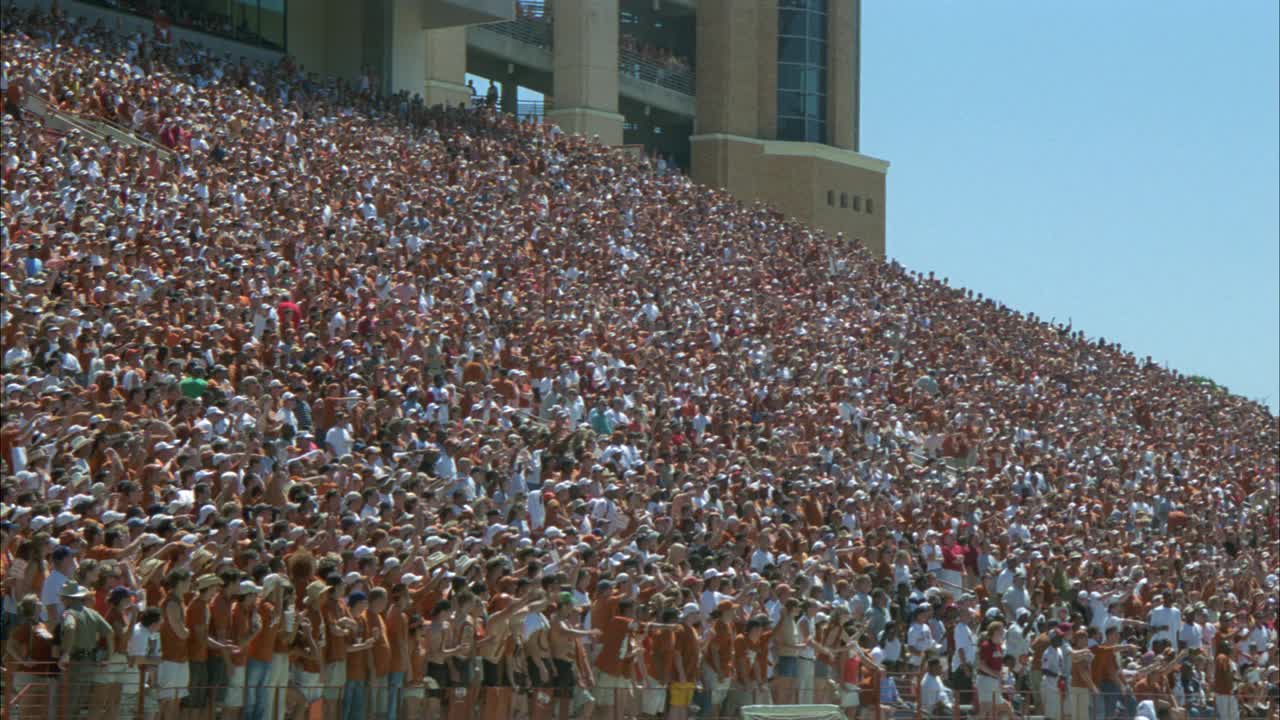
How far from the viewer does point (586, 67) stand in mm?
58062

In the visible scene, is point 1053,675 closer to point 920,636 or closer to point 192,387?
point 920,636

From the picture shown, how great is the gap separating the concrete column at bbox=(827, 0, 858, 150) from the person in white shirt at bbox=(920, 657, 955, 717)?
4689 cm

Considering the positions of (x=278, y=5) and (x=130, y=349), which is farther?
(x=278, y=5)

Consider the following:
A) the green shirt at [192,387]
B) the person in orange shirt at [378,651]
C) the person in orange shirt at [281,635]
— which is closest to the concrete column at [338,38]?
the green shirt at [192,387]

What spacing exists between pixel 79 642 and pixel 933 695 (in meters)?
8.76

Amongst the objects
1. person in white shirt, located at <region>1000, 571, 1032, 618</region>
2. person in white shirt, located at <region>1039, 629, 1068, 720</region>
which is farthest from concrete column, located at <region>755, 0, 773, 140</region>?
person in white shirt, located at <region>1039, 629, 1068, 720</region>

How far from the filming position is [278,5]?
4716 centimetres

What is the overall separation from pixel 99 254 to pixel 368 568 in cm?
989

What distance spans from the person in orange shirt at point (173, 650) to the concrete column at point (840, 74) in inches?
2059

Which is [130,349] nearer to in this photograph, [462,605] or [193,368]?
[193,368]

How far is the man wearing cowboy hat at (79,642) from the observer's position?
1289 cm

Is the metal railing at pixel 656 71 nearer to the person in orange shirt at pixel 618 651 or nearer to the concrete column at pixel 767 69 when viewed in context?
the concrete column at pixel 767 69

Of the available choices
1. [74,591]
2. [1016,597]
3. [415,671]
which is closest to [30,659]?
[74,591]

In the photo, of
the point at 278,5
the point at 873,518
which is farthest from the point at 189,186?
the point at 278,5
